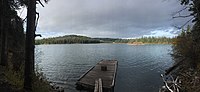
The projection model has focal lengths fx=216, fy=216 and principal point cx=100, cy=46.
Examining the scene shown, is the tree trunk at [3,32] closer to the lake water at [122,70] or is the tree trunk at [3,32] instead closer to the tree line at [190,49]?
the lake water at [122,70]

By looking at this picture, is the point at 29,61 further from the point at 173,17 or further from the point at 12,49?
the point at 12,49

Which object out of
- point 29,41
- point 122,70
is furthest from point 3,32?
point 122,70

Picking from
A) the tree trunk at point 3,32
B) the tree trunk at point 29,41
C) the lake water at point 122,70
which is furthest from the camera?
the lake water at point 122,70

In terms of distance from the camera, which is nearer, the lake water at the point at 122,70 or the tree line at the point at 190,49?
the tree line at the point at 190,49

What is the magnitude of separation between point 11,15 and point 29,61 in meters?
7.64

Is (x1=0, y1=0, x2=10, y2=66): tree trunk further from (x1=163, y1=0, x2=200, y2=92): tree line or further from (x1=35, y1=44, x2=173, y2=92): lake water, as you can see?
(x1=163, y1=0, x2=200, y2=92): tree line

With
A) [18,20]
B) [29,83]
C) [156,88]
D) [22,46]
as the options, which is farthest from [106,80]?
[29,83]

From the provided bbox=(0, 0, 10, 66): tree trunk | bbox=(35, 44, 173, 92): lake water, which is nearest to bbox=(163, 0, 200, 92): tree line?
bbox=(35, 44, 173, 92): lake water

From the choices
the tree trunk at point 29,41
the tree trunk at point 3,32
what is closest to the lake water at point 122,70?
the tree trunk at point 3,32

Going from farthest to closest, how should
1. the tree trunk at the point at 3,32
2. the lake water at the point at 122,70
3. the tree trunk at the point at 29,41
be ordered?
the lake water at the point at 122,70
the tree trunk at the point at 3,32
the tree trunk at the point at 29,41

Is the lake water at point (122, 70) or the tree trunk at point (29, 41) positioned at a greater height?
the tree trunk at point (29, 41)

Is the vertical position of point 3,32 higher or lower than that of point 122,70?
higher

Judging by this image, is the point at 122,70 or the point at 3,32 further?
the point at 122,70

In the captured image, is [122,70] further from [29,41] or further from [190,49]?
[29,41]
